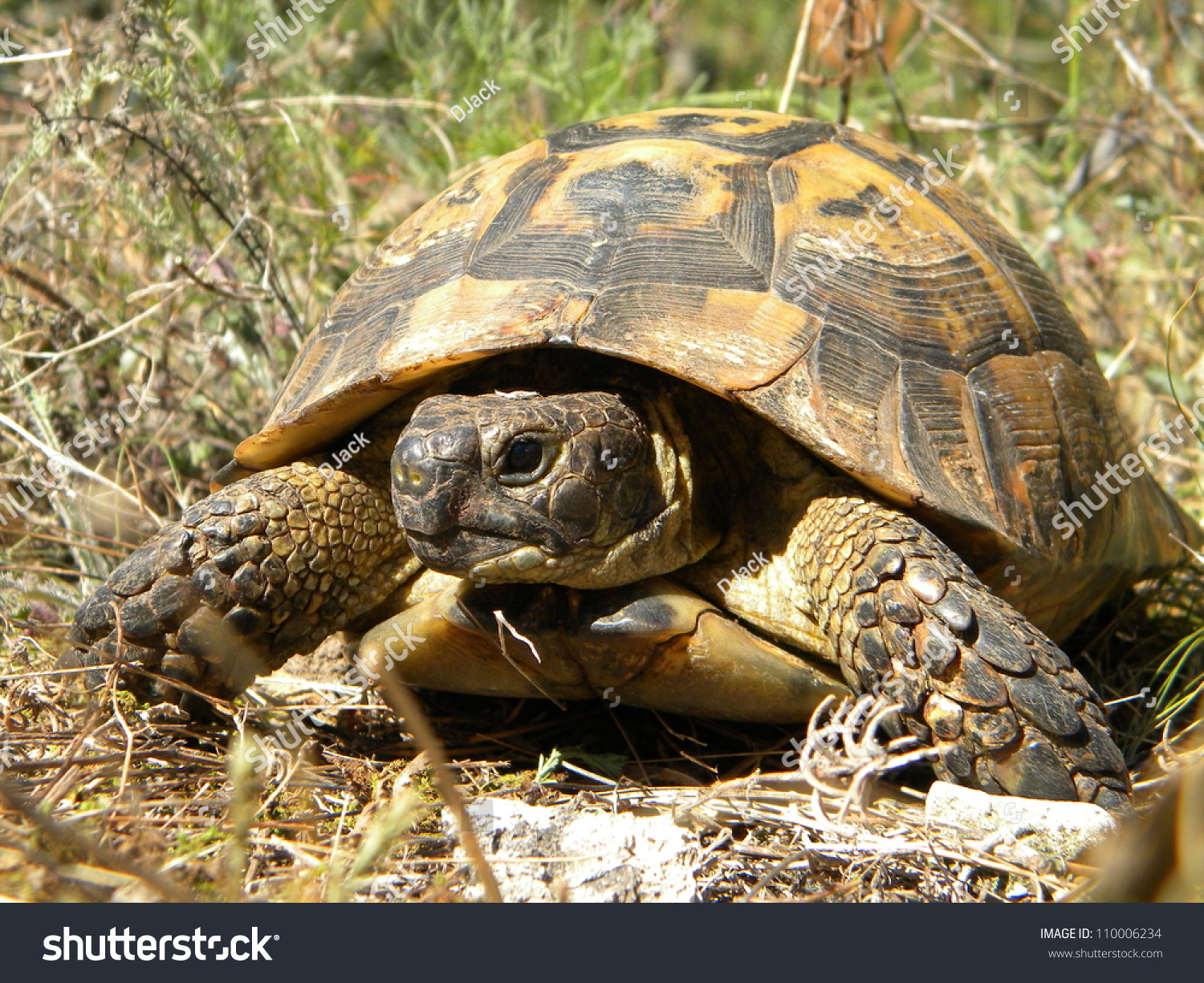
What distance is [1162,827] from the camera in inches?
59.9

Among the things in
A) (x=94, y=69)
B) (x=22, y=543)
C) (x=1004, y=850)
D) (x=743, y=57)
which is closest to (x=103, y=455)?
(x=22, y=543)

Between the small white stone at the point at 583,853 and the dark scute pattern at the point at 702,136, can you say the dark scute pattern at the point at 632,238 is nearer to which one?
the dark scute pattern at the point at 702,136

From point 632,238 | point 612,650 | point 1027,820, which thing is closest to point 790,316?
point 632,238

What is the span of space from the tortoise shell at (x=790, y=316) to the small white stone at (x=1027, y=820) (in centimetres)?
60

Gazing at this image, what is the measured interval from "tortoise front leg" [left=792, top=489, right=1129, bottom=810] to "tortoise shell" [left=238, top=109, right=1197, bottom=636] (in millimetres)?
209

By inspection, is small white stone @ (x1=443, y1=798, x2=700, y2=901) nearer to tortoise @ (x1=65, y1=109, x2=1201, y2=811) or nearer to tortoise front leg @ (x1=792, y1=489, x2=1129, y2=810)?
tortoise @ (x1=65, y1=109, x2=1201, y2=811)

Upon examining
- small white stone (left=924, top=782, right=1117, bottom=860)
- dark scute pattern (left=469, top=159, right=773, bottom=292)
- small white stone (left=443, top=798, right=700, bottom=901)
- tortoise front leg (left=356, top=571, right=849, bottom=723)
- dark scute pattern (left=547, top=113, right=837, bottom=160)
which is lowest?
small white stone (left=443, top=798, right=700, bottom=901)

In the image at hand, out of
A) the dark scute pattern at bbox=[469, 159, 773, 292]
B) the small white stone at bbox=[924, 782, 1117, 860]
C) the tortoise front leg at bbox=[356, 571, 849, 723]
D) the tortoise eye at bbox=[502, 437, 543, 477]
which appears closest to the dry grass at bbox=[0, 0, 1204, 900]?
the small white stone at bbox=[924, 782, 1117, 860]

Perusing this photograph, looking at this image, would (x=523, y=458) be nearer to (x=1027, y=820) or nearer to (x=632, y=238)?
(x=632, y=238)

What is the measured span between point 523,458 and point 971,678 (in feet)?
3.33

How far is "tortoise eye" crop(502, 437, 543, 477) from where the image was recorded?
A: 2.17 metres

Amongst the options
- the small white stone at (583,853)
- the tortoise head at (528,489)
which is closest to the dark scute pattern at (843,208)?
the tortoise head at (528,489)
